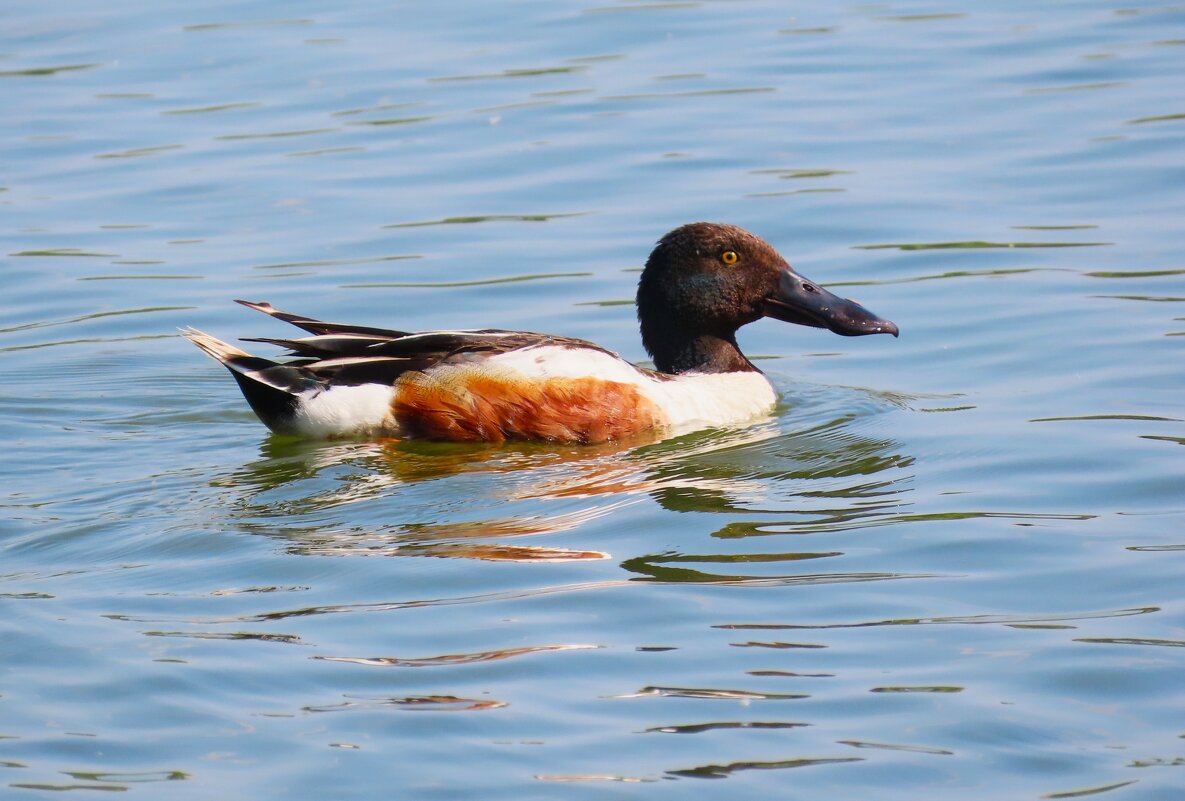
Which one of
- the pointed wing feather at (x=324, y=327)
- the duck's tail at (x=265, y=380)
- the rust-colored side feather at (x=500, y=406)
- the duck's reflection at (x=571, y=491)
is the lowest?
the duck's reflection at (x=571, y=491)

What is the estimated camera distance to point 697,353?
367 inches

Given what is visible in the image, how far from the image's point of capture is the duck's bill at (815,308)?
915 centimetres

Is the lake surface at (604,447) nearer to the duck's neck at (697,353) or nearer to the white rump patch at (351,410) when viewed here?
the white rump patch at (351,410)

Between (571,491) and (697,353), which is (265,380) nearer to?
(571,491)

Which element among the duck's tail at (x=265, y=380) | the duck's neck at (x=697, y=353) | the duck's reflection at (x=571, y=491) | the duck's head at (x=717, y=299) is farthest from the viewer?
the duck's neck at (x=697, y=353)

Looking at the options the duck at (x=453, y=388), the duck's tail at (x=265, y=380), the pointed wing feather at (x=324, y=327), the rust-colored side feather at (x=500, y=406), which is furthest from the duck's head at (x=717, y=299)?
the duck's tail at (x=265, y=380)

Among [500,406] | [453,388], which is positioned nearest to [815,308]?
[500,406]

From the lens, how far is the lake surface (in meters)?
5.12

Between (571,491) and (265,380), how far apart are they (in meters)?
1.68

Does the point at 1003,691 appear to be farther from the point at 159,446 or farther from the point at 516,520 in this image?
the point at 159,446

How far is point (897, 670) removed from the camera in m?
5.48

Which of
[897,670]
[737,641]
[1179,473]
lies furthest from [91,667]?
[1179,473]

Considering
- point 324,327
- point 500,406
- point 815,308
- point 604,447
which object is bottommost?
point 604,447

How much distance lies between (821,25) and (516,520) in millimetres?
10278
